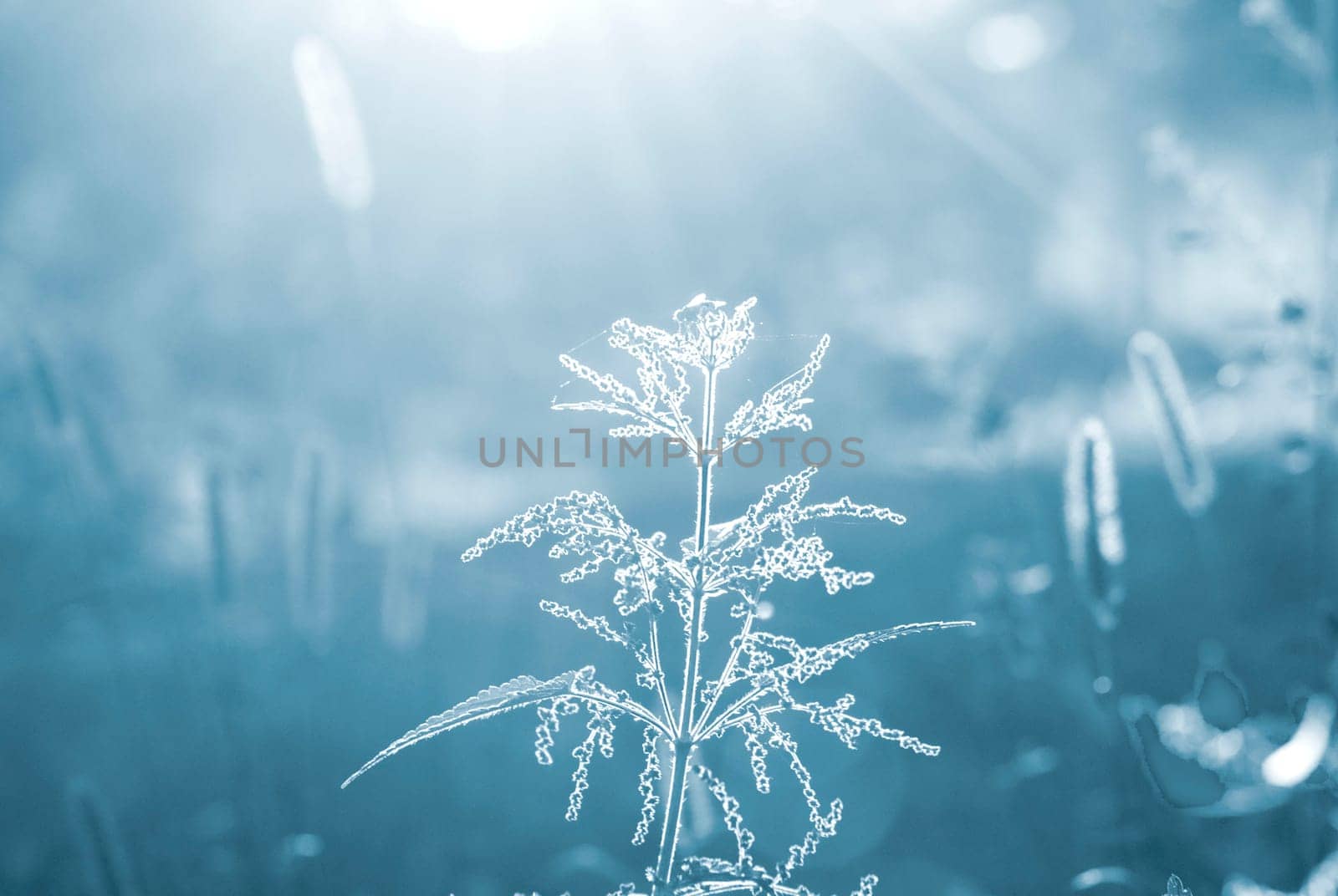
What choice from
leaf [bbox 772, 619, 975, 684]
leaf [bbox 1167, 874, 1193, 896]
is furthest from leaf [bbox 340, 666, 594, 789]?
leaf [bbox 1167, 874, 1193, 896]

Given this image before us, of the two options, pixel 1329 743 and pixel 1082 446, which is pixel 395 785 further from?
pixel 1329 743

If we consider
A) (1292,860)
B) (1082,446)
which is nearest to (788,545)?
(1082,446)

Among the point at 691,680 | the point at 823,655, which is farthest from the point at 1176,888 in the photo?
the point at 691,680

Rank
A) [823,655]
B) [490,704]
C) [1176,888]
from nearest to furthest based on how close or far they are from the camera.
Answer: [490,704] → [823,655] → [1176,888]

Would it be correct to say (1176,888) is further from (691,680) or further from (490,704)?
(490,704)

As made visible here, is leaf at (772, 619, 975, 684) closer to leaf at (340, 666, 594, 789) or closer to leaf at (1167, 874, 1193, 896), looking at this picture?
leaf at (340, 666, 594, 789)

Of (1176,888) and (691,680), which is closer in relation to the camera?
(691,680)
